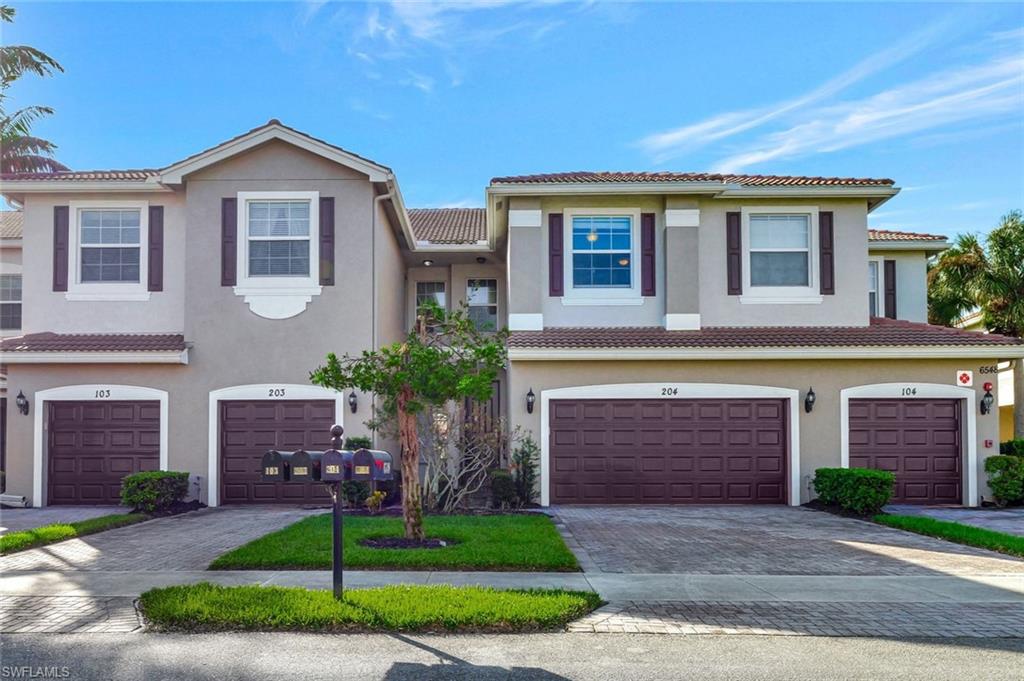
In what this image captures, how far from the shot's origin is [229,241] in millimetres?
15773

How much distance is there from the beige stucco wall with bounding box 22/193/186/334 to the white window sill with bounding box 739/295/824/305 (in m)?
12.3

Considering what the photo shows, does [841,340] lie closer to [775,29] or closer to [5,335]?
[775,29]

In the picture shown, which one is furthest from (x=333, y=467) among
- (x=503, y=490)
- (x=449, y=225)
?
(x=449, y=225)

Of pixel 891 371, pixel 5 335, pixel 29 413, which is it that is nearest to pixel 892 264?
pixel 891 371

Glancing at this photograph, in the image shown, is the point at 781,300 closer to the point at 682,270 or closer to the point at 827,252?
the point at 827,252

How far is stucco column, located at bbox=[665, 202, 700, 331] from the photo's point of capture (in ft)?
53.4

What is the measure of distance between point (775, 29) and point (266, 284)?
10.9m

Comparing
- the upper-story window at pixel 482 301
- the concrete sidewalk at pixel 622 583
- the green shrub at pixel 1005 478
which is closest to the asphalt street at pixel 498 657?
the concrete sidewalk at pixel 622 583

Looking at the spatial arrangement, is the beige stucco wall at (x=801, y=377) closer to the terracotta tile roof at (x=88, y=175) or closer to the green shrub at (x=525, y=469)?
the green shrub at (x=525, y=469)

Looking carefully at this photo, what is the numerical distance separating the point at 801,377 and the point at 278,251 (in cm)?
1128

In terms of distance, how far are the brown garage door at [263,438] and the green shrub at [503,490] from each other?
3638mm

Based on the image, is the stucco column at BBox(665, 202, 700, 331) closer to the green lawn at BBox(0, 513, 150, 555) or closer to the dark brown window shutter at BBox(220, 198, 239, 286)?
the dark brown window shutter at BBox(220, 198, 239, 286)

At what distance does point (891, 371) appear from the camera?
51.6ft

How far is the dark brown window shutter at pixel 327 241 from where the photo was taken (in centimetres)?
1575
